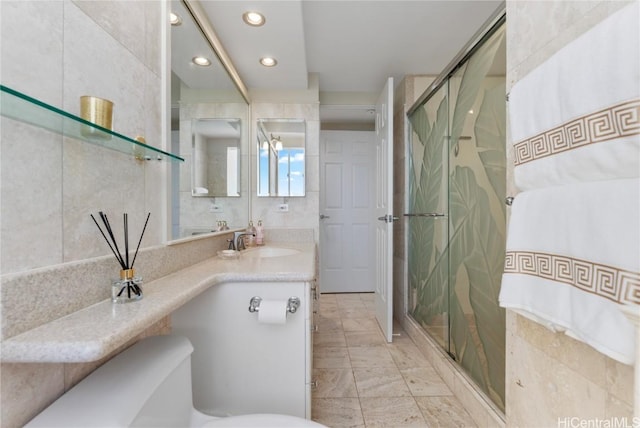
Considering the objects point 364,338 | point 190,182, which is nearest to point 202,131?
point 190,182

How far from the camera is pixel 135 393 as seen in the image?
1.89 feet

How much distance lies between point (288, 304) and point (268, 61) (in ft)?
5.60

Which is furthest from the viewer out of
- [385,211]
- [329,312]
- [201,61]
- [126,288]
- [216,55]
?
[329,312]

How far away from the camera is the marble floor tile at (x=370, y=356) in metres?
1.81

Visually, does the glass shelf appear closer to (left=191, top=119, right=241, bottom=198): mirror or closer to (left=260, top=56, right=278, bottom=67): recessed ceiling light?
(left=191, top=119, right=241, bottom=198): mirror

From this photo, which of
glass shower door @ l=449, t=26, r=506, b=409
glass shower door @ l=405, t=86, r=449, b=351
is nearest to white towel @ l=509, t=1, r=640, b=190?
glass shower door @ l=449, t=26, r=506, b=409

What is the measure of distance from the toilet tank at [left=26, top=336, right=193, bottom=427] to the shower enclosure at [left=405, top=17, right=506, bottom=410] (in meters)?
1.26

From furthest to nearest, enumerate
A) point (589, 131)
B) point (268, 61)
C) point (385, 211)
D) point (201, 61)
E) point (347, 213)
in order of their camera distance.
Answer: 1. point (347, 213)
2. point (385, 211)
3. point (268, 61)
4. point (201, 61)
5. point (589, 131)

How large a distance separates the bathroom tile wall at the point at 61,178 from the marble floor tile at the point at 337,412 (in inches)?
43.0

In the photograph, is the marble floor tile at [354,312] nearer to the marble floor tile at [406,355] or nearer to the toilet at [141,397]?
the marble floor tile at [406,355]

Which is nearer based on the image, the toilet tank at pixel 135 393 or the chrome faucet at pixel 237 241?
the toilet tank at pixel 135 393

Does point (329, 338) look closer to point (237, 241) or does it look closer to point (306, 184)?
point (237, 241)

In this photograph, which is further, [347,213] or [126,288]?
[347,213]

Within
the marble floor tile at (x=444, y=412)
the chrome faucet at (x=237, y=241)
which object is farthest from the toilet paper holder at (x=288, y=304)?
the marble floor tile at (x=444, y=412)
